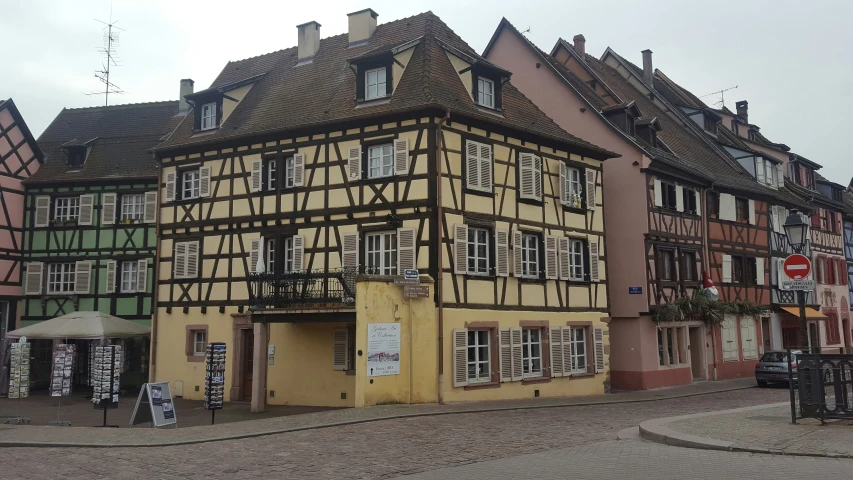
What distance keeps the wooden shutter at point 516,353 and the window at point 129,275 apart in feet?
51.0

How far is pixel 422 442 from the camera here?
12.9m

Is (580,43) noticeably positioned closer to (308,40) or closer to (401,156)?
(308,40)

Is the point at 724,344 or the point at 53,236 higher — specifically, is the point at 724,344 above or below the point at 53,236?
below

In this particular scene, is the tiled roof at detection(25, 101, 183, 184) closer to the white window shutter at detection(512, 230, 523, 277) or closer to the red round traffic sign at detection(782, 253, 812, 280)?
the white window shutter at detection(512, 230, 523, 277)

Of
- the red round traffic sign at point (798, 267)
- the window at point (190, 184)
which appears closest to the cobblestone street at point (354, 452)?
the red round traffic sign at point (798, 267)

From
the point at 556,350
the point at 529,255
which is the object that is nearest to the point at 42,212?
the point at 529,255

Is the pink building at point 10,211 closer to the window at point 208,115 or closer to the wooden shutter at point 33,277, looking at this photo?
the wooden shutter at point 33,277

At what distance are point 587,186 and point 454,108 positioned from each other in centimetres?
667

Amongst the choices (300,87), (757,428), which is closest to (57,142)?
(300,87)

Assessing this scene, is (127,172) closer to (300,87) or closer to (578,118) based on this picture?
(300,87)

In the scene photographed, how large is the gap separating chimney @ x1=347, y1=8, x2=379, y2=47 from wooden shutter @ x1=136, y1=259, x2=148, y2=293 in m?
11.6

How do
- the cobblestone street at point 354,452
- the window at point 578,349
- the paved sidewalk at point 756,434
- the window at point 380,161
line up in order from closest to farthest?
the cobblestone street at point 354,452 < the paved sidewalk at point 756,434 < the window at point 380,161 < the window at point 578,349

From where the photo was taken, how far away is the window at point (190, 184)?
2544cm

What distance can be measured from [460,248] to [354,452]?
954 centimetres
